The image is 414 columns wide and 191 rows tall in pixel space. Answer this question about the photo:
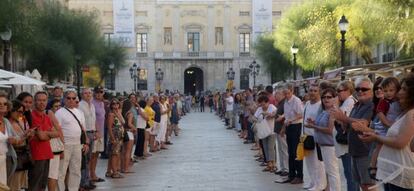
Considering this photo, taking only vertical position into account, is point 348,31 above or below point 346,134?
above

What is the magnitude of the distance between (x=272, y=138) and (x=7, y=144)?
7.51m

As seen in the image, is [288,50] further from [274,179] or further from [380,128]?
[380,128]

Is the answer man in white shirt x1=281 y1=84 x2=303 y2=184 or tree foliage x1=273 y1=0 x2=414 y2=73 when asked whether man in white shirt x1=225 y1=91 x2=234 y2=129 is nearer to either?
tree foliage x1=273 y1=0 x2=414 y2=73

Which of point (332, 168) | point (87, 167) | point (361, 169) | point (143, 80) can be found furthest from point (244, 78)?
point (361, 169)

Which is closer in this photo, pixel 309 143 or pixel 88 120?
pixel 309 143

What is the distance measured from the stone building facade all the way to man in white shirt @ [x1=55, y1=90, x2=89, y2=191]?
7064cm

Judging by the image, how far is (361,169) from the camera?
8.13m

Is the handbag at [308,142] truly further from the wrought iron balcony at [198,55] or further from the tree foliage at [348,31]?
the wrought iron balcony at [198,55]

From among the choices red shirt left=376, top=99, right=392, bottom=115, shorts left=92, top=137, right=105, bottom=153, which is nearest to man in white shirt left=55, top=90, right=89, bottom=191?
shorts left=92, top=137, right=105, bottom=153

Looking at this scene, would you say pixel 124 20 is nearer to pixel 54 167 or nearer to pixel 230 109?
pixel 230 109

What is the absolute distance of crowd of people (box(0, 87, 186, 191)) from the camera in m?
8.63

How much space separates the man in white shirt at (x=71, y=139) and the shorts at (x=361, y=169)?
14.5ft

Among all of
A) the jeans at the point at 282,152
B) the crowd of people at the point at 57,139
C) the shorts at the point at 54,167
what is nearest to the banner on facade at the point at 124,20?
the crowd of people at the point at 57,139

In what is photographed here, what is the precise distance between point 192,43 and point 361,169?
75.3m
